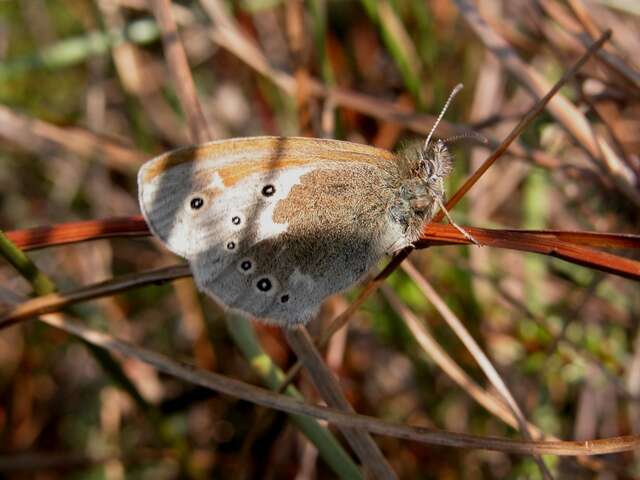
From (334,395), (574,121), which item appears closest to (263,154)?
(334,395)

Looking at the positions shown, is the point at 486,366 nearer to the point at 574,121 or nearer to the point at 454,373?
the point at 454,373

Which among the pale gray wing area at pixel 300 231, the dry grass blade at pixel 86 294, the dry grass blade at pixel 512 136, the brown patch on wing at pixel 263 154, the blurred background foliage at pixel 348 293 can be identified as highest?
the dry grass blade at pixel 512 136

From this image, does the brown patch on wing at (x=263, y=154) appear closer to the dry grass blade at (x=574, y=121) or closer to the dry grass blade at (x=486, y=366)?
the dry grass blade at (x=486, y=366)

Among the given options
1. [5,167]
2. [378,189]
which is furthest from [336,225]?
[5,167]

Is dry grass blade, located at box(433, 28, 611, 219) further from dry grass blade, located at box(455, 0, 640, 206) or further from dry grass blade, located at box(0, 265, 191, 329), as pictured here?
dry grass blade, located at box(0, 265, 191, 329)

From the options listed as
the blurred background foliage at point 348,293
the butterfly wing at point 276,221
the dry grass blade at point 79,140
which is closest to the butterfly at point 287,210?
the butterfly wing at point 276,221

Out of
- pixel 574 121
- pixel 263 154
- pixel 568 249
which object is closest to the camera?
pixel 568 249

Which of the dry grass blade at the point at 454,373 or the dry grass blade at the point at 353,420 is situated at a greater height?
the dry grass blade at the point at 353,420
